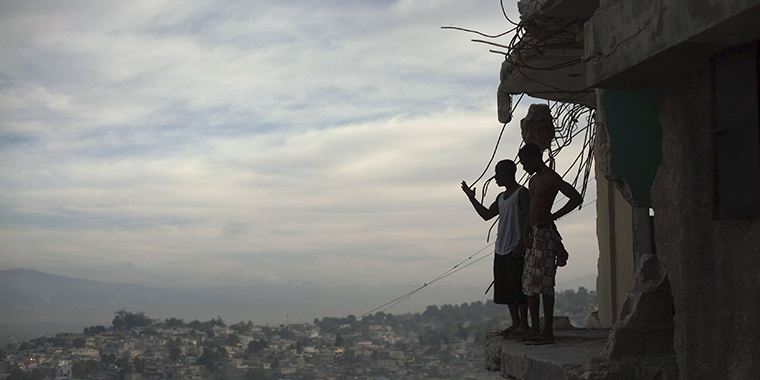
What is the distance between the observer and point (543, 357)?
484 cm

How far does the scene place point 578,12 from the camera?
558cm

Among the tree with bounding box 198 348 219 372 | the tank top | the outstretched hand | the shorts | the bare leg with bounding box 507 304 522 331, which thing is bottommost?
the tree with bounding box 198 348 219 372

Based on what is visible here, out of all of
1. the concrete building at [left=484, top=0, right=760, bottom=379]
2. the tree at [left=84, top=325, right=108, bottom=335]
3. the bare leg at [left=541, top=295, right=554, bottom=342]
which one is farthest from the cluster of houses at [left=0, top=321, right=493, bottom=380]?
the concrete building at [left=484, top=0, right=760, bottom=379]

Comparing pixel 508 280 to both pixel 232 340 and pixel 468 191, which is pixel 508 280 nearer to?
pixel 468 191

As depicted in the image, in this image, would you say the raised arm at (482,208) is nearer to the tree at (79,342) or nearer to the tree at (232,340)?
the tree at (232,340)

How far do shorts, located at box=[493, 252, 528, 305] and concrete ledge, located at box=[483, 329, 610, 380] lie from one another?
0.36 meters

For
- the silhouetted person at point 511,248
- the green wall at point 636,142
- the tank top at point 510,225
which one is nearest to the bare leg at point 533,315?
the silhouetted person at point 511,248

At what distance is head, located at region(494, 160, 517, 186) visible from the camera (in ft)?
19.5

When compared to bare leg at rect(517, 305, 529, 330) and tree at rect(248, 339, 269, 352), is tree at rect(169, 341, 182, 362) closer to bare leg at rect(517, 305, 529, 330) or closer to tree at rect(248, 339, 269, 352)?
tree at rect(248, 339, 269, 352)

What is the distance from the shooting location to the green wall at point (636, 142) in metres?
4.80

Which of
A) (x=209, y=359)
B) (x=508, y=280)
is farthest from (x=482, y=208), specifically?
(x=209, y=359)

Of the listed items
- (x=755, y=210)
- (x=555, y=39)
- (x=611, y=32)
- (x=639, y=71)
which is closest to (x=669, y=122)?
(x=639, y=71)

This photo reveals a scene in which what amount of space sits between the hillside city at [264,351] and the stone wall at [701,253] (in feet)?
158

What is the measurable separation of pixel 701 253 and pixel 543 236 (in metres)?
1.47
